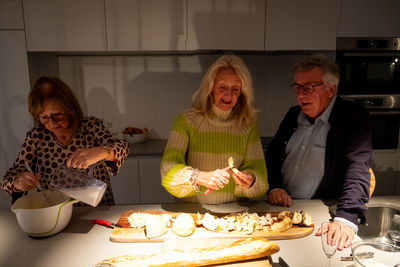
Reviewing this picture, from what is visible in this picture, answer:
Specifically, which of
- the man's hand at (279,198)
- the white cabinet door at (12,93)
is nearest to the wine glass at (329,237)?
the man's hand at (279,198)

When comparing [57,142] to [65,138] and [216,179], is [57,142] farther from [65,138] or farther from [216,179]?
[216,179]

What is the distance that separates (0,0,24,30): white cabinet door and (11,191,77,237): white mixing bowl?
189 centimetres

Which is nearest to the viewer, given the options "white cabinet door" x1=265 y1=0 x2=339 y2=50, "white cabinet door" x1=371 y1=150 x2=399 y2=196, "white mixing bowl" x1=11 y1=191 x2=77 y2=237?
"white mixing bowl" x1=11 y1=191 x2=77 y2=237

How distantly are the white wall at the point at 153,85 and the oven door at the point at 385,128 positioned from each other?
0.75 m

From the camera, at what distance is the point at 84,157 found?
1.19m

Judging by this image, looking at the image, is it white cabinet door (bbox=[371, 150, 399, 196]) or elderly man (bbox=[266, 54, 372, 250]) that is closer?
elderly man (bbox=[266, 54, 372, 250])

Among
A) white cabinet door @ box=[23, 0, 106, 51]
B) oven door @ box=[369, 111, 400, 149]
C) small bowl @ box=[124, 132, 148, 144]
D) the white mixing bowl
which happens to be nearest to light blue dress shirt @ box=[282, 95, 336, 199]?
the white mixing bowl

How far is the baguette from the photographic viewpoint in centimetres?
90

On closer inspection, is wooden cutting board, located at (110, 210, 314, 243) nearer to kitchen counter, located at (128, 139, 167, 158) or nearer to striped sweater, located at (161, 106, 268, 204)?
striped sweater, located at (161, 106, 268, 204)

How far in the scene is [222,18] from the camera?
8.25ft

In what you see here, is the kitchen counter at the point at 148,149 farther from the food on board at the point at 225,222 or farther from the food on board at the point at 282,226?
the food on board at the point at 282,226

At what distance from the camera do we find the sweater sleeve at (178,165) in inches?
50.0

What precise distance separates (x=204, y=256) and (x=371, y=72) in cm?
235

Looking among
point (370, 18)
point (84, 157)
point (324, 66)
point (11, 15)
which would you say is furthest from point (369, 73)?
point (11, 15)
